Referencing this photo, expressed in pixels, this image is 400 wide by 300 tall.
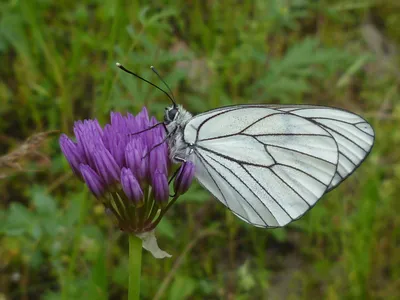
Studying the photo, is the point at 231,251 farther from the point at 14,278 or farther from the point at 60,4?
the point at 60,4

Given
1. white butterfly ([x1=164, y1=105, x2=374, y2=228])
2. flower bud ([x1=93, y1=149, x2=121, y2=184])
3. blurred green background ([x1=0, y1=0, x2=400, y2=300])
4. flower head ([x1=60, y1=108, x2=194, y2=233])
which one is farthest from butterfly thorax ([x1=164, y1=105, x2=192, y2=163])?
blurred green background ([x1=0, y1=0, x2=400, y2=300])

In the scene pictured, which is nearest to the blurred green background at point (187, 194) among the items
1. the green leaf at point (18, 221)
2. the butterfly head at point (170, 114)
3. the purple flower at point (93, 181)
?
the green leaf at point (18, 221)

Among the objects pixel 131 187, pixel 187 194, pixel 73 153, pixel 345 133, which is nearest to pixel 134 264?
pixel 131 187

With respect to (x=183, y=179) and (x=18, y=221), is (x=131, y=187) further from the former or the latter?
(x=18, y=221)

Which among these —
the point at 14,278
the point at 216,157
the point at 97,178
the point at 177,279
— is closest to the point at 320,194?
the point at 216,157

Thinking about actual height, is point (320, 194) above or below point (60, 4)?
below

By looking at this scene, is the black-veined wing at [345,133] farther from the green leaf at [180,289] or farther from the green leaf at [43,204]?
the green leaf at [43,204]
